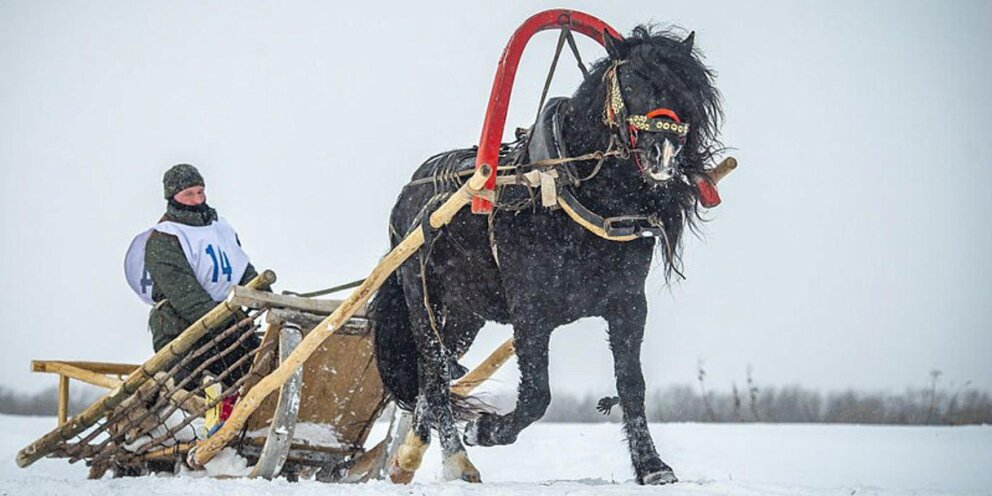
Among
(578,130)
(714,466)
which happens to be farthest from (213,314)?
(714,466)

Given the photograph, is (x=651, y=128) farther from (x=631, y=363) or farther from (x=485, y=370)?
(x=485, y=370)

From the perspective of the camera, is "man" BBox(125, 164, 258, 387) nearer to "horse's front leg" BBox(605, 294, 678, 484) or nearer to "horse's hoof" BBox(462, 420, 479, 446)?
"horse's hoof" BBox(462, 420, 479, 446)

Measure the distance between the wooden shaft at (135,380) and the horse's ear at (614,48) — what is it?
95.0 inches

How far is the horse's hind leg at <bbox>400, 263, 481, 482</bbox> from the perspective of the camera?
6289 mm

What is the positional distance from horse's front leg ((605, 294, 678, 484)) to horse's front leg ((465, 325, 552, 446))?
1.21 ft

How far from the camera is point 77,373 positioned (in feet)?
24.0

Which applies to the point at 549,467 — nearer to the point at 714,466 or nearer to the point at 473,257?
the point at 714,466

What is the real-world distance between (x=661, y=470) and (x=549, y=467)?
15.9ft

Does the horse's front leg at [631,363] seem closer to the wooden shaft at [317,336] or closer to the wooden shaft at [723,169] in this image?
the wooden shaft at [723,169]

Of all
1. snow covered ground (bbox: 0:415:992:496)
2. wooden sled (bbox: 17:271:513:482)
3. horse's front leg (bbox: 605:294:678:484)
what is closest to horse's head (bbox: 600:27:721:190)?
horse's front leg (bbox: 605:294:678:484)

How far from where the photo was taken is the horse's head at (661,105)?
495 cm

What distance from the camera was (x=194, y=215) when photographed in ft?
23.9

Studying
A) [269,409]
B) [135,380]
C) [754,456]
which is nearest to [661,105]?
[269,409]

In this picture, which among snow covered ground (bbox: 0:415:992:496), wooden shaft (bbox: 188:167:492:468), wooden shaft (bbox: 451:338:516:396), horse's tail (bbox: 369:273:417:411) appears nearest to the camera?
wooden shaft (bbox: 188:167:492:468)
